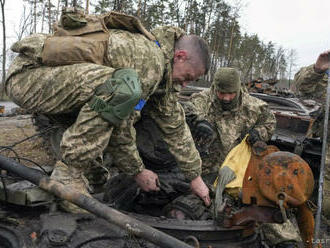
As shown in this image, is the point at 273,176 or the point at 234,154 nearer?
the point at 273,176

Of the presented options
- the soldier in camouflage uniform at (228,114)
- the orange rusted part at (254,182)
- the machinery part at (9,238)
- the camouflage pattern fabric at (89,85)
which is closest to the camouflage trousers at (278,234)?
the orange rusted part at (254,182)

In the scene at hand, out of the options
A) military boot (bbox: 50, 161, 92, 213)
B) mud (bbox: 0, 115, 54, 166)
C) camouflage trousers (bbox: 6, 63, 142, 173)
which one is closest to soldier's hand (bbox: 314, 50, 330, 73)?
camouflage trousers (bbox: 6, 63, 142, 173)

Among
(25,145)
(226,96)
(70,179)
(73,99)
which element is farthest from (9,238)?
(25,145)

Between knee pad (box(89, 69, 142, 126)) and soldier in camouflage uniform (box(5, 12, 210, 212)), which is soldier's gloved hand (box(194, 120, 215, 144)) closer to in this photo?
soldier in camouflage uniform (box(5, 12, 210, 212))

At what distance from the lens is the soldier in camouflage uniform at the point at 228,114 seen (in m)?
4.71

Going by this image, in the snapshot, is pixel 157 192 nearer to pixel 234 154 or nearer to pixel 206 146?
pixel 234 154

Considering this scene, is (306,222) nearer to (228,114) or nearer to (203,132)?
(203,132)

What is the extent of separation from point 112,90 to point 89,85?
0.59 ft

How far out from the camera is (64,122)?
2.68 meters

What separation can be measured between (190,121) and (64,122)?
2.01 metres

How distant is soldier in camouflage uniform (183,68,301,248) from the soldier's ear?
72.6 inches

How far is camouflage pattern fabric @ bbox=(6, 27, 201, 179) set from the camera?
211 centimetres

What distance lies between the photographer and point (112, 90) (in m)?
2.09

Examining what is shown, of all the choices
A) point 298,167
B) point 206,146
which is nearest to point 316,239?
point 298,167
